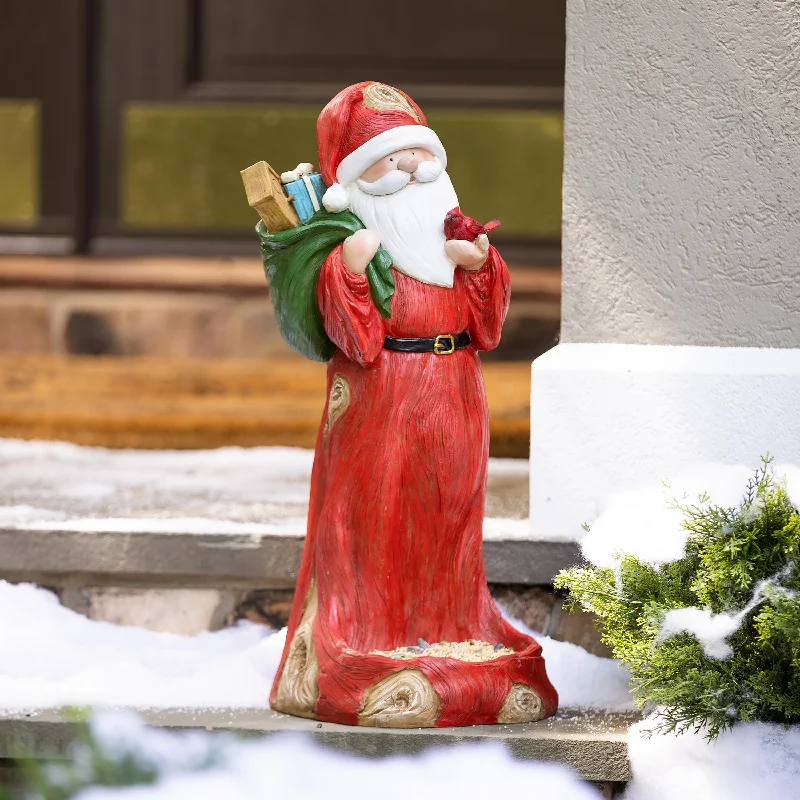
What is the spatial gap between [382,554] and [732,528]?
Answer: 62 centimetres

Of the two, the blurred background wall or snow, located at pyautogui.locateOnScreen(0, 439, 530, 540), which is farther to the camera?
the blurred background wall

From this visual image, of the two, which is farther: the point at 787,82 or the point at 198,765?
the point at 787,82

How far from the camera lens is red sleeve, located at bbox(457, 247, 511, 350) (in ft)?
9.19

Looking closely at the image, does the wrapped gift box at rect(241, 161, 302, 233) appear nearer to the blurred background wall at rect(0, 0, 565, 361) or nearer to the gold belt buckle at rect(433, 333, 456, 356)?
the gold belt buckle at rect(433, 333, 456, 356)

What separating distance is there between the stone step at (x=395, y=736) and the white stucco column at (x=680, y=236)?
0.62 meters

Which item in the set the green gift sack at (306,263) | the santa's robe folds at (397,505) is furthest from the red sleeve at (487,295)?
the green gift sack at (306,263)

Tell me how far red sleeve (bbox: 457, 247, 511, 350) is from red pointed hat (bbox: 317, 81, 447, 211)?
0.75ft

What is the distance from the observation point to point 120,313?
6281mm

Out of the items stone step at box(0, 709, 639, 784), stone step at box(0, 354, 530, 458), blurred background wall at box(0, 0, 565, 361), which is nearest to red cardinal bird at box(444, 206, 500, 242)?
stone step at box(0, 709, 639, 784)

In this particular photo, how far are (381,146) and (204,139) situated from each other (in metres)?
3.62

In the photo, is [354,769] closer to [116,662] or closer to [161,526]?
[116,662]

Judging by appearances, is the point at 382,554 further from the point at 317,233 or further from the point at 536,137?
the point at 536,137

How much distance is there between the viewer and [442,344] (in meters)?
2.76

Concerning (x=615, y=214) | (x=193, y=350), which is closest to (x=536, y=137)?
(x=193, y=350)
